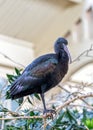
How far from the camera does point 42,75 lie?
1.64 m

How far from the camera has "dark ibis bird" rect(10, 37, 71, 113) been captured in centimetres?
163

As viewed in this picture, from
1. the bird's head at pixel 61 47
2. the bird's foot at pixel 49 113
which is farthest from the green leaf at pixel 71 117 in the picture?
the bird's head at pixel 61 47

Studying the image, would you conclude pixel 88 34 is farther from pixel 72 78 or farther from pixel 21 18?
pixel 21 18

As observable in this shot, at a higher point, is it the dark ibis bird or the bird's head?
the bird's head

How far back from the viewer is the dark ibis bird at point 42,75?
1.63 m

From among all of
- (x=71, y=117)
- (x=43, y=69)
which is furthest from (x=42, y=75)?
(x=71, y=117)

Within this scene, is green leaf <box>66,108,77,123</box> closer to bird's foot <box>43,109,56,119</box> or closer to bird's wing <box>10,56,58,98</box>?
bird's foot <box>43,109,56,119</box>

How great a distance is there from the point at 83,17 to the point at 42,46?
0.56 meters

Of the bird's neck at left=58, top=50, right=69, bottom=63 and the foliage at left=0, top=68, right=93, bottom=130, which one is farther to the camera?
the foliage at left=0, top=68, right=93, bottom=130

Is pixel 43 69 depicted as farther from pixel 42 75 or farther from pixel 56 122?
pixel 56 122

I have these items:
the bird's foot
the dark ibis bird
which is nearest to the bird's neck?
the dark ibis bird

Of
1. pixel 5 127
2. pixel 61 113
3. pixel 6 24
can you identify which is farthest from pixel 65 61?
pixel 6 24

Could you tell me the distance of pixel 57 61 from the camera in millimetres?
1672

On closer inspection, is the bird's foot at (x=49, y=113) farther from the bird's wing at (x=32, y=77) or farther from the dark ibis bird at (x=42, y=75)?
the bird's wing at (x=32, y=77)
